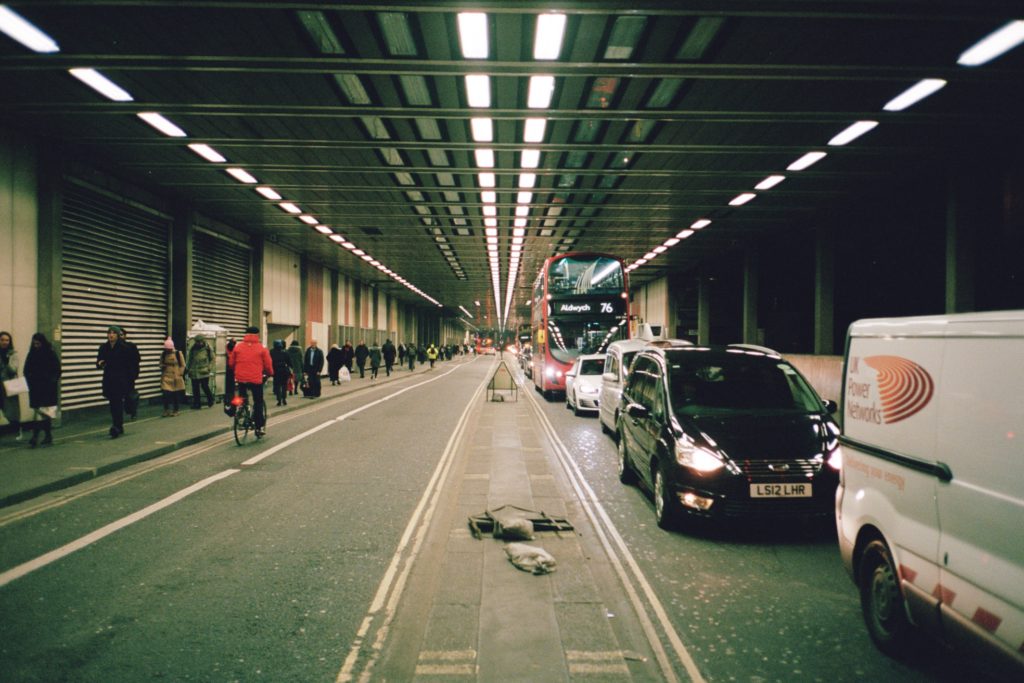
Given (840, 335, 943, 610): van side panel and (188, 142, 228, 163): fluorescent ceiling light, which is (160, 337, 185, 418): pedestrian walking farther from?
(840, 335, 943, 610): van side panel

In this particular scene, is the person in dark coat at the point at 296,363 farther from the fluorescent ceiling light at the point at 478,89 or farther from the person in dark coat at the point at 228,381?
the fluorescent ceiling light at the point at 478,89

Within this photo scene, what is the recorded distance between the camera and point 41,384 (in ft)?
33.7

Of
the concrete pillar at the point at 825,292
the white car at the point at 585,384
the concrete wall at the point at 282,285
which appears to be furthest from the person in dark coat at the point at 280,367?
the concrete pillar at the point at 825,292

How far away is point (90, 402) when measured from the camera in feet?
47.8

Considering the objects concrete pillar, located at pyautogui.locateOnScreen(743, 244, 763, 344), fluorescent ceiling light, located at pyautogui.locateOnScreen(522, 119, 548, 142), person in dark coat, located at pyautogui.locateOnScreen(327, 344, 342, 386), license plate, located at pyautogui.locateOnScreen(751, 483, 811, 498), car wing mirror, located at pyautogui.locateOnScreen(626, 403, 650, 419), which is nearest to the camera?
license plate, located at pyautogui.locateOnScreen(751, 483, 811, 498)

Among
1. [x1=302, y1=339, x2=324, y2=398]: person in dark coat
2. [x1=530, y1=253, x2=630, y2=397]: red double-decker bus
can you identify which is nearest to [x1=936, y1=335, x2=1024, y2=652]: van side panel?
[x1=530, y1=253, x2=630, y2=397]: red double-decker bus

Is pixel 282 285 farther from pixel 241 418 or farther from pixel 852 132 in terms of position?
pixel 852 132

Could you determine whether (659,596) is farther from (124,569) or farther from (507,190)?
(507,190)

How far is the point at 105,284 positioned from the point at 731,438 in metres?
15.1

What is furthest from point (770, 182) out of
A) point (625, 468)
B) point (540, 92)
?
point (625, 468)

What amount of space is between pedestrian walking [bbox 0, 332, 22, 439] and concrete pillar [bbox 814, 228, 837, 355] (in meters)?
21.2

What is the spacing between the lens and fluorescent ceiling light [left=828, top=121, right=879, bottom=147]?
1172 centimetres

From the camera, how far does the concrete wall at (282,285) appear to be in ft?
85.7

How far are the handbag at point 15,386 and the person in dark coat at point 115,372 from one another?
104 cm
